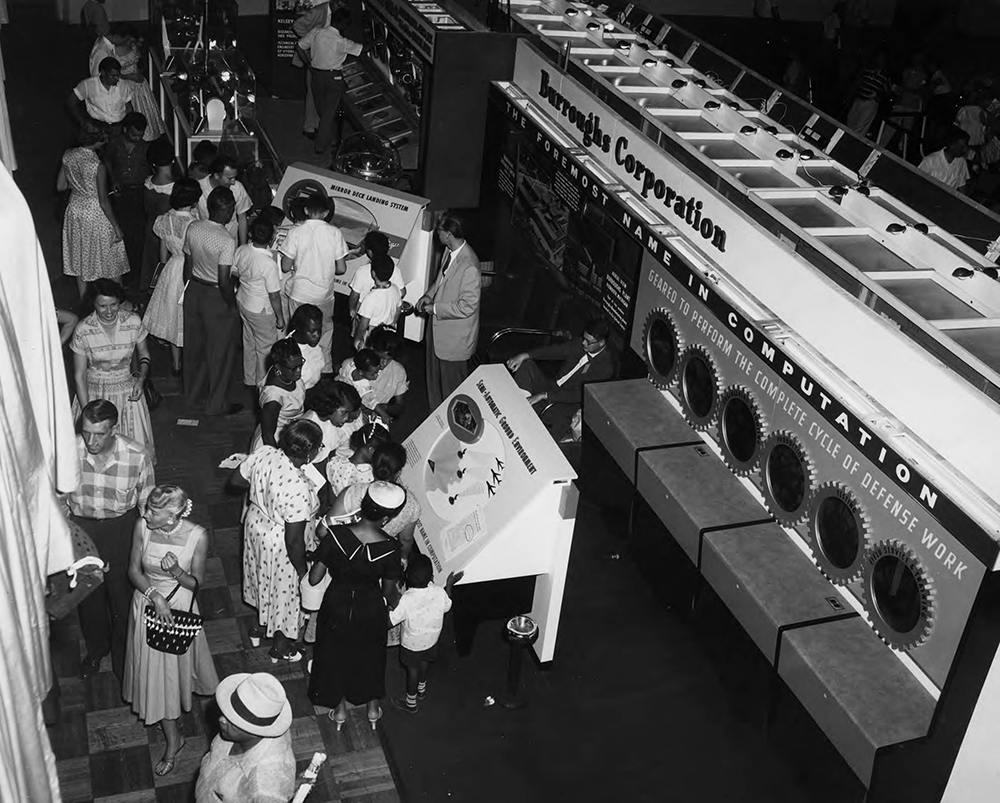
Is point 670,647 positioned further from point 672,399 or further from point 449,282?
point 449,282

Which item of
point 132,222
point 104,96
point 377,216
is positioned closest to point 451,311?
point 377,216

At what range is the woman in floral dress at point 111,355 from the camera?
19.3 ft

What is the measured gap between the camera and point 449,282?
730cm

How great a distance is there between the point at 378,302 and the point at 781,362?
9.02 feet

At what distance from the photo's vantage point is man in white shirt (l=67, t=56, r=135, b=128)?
401 inches

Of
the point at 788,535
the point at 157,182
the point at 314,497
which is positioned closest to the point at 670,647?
the point at 788,535

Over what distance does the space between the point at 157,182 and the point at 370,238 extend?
198 cm

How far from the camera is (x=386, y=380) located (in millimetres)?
6496

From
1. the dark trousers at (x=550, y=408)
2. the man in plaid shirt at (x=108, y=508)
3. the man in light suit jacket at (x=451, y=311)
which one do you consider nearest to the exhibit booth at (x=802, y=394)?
the dark trousers at (x=550, y=408)

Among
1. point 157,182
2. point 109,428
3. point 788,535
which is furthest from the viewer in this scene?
point 157,182

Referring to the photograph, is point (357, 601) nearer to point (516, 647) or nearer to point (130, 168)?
point (516, 647)

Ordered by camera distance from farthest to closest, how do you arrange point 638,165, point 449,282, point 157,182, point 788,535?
point 157,182
point 449,282
point 638,165
point 788,535

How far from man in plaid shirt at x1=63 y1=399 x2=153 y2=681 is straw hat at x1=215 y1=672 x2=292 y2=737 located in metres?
1.41

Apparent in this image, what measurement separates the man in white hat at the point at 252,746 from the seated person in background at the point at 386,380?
2878mm
